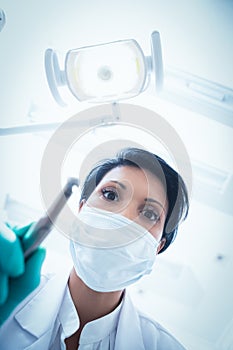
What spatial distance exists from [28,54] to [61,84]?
1.28ft

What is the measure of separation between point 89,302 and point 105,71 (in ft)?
2.60

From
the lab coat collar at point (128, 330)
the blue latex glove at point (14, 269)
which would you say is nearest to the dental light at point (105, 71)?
the blue latex glove at point (14, 269)

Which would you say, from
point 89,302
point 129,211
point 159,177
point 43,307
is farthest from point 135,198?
point 43,307

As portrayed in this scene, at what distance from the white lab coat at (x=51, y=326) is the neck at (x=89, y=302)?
0.07m

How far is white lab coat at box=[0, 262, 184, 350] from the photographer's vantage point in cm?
99

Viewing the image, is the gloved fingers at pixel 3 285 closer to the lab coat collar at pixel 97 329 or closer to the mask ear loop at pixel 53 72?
the lab coat collar at pixel 97 329

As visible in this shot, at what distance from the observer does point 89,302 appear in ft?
3.51

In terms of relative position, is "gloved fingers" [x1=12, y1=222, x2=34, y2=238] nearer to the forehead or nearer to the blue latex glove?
the blue latex glove

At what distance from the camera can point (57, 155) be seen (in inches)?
42.2

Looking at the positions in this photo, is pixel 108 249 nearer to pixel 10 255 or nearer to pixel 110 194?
pixel 110 194

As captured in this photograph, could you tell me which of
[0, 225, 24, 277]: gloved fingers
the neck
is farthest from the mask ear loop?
A: the neck

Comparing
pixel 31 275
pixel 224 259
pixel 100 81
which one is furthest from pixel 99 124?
pixel 224 259

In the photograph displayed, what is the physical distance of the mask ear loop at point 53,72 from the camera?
0.90m

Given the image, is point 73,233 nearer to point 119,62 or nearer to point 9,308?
point 9,308
